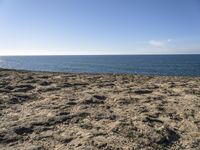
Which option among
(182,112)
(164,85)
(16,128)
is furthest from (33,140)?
(164,85)

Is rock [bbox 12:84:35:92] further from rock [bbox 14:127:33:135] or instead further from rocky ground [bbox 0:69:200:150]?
rock [bbox 14:127:33:135]

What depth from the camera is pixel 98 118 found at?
9.77 m

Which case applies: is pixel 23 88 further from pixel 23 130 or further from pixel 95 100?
pixel 23 130

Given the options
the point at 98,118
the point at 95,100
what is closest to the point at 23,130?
the point at 98,118

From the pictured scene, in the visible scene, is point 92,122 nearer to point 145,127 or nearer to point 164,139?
point 145,127

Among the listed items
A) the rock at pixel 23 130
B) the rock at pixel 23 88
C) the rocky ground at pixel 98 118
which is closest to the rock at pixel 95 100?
the rocky ground at pixel 98 118

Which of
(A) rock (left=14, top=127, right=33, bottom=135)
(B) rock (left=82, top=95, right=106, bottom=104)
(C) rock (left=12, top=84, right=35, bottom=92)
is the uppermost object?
(C) rock (left=12, top=84, right=35, bottom=92)

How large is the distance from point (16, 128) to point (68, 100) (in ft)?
12.5

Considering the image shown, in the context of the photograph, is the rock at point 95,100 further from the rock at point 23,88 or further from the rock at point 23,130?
the rock at point 23,88

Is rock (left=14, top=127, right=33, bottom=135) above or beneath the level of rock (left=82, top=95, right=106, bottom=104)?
beneath

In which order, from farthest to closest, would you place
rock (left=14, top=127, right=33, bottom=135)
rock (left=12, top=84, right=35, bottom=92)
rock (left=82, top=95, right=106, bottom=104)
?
rock (left=12, top=84, right=35, bottom=92) < rock (left=82, top=95, right=106, bottom=104) < rock (left=14, top=127, right=33, bottom=135)

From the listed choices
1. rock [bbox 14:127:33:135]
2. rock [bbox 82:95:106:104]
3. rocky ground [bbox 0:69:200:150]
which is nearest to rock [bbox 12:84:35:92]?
rocky ground [bbox 0:69:200:150]

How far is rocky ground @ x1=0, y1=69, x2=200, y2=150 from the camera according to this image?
7.79m

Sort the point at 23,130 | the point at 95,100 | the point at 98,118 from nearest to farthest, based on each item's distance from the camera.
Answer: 1. the point at 23,130
2. the point at 98,118
3. the point at 95,100
